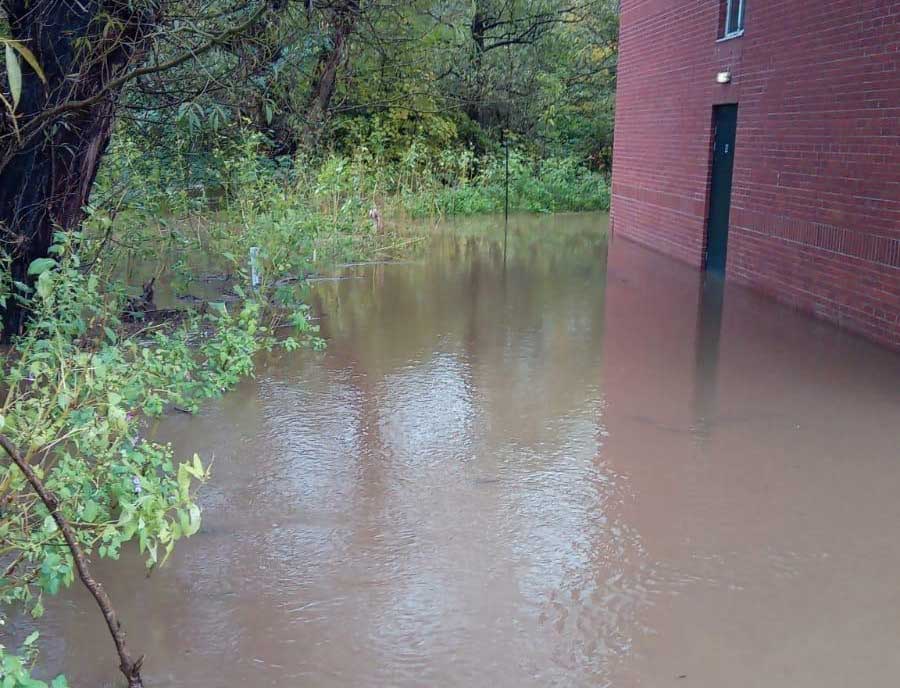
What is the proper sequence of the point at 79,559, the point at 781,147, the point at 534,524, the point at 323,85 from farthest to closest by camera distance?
the point at 323,85 → the point at 781,147 → the point at 534,524 → the point at 79,559

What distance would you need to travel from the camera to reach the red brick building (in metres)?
8.97

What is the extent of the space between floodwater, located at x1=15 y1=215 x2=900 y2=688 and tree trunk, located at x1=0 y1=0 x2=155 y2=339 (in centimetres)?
216

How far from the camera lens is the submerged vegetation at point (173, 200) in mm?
3664

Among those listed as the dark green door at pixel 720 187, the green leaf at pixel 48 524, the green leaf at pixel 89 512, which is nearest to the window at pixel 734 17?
the dark green door at pixel 720 187

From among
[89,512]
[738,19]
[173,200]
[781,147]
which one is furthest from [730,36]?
[89,512]

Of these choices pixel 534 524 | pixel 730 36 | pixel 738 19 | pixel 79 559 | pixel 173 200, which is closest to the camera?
pixel 79 559

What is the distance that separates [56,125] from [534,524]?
4.93m

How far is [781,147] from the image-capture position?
11.2 meters

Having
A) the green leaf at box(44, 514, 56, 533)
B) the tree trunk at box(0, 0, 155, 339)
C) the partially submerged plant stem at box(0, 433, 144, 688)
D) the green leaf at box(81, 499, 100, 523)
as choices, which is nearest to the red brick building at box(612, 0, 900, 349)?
the tree trunk at box(0, 0, 155, 339)

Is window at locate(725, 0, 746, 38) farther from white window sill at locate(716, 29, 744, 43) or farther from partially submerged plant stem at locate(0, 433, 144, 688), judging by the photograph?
partially submerged plant stem at locate(0, 433, 144, 688)

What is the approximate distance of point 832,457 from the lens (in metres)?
6.13

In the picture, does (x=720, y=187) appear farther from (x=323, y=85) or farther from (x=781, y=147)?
(x=323, y=85)

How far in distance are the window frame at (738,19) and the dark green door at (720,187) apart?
0.93m

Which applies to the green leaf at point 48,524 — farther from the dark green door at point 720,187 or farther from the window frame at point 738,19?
the window frame at point 738,19
